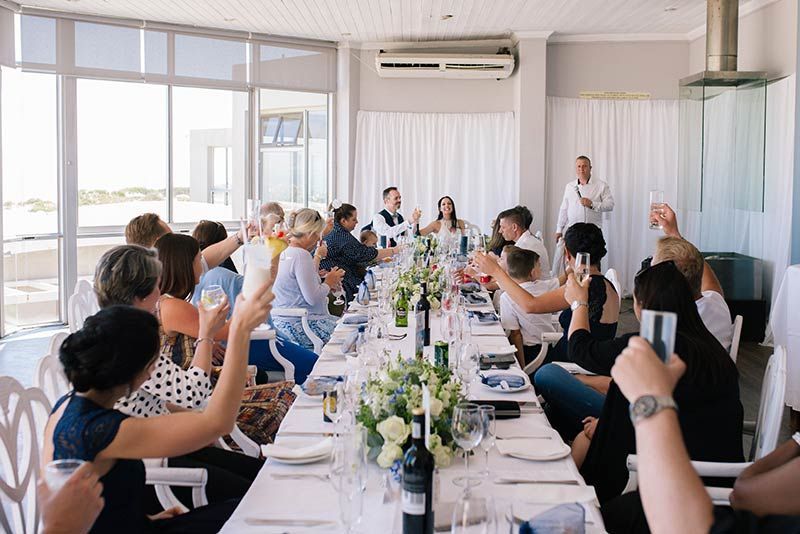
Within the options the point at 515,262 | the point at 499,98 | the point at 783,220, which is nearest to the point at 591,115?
the point at 499,98

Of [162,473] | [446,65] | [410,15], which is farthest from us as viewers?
[446,65]

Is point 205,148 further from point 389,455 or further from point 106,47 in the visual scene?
point 389,455

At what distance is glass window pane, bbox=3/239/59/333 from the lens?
8391 mm

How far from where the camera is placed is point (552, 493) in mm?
2141

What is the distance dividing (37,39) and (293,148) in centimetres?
336

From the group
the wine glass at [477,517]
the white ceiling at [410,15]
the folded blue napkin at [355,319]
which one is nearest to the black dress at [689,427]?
the wine glass at [477,517]

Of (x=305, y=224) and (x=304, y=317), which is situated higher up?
(x=305, y=224)

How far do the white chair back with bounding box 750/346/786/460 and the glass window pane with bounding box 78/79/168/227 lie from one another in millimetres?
7966

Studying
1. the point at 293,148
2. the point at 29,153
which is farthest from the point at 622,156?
the point at 29,153

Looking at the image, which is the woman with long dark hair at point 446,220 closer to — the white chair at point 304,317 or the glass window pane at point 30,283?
the glass window pane at point 30,283

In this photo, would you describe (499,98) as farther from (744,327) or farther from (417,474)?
(417,474)

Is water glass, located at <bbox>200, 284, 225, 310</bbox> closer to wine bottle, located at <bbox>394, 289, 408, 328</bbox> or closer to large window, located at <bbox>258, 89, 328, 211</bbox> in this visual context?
wine bottle, located at <bbox>394, 289, 408, 328</bbox>

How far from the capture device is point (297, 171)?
11.0 metres

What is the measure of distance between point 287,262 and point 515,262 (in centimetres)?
146
